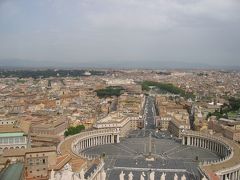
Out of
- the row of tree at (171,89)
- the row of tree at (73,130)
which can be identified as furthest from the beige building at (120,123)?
the row of tree at (171,89)

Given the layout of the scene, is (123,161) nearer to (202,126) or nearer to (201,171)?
(201,171)

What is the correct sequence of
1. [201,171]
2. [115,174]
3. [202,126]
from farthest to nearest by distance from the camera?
1. [202,126]
2. [115,174]
3. [201,171]

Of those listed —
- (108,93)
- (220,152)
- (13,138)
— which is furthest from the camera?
(108,93)

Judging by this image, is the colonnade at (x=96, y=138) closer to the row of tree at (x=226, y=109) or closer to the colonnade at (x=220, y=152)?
the colonnade at (x=220, y=152)

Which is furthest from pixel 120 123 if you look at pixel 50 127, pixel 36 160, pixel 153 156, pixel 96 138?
pixel 36 160

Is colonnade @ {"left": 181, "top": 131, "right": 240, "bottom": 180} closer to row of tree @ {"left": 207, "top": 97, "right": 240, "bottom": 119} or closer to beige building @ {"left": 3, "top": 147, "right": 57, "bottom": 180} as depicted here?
beige building @ {"left": 3, "top": 147, "right": 57, "bottom": 180}

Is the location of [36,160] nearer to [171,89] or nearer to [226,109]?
[226,109]

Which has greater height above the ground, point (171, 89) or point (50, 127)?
point (50, 127)

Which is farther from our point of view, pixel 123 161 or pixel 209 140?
pixel 209 140

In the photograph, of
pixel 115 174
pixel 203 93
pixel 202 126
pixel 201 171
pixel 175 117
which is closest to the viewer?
pixel 201 171

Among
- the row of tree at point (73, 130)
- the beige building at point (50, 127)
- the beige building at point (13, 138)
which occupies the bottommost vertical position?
the row of tree at point (73, 130)

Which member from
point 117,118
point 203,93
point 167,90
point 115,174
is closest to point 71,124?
point 117,118
